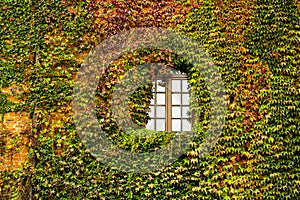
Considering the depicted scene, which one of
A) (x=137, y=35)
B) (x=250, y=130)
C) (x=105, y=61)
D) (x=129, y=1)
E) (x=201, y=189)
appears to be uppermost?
(x=129, y=1)

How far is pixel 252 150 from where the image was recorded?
639 centimetres

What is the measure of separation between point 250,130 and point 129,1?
11.5 ft

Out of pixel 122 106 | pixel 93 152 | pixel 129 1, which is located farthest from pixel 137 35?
pixel 93 152

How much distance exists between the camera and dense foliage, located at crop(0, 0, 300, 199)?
636 cm

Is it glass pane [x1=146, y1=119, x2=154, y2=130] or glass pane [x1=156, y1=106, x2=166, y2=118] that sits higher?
glass pane [x1=156, y1=106, x2=166, y2=118]

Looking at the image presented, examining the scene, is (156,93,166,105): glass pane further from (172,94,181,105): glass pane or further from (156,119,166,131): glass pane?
(156,119,166,131): glass pane

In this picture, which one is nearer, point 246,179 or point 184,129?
point 246,179

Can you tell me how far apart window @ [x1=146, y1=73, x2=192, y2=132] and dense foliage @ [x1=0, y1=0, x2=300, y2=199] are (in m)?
0.31

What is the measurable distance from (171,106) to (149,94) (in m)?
0.56

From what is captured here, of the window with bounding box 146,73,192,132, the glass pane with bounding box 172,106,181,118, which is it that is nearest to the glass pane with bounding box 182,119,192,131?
the window with bounding box 146,73,192,132

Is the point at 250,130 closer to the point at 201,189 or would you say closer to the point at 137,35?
the point at 201,189

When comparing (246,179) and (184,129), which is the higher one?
(184,129)

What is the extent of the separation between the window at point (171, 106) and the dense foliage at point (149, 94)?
31 centimetres

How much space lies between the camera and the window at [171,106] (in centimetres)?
696
